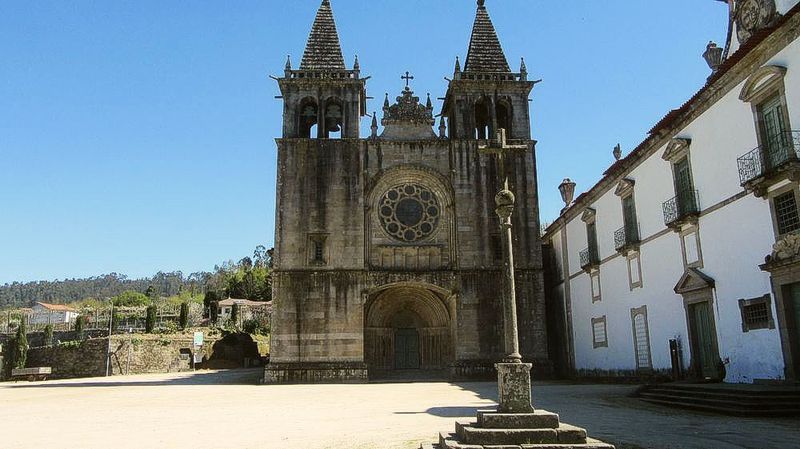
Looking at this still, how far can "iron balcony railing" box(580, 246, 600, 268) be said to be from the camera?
22625 mm

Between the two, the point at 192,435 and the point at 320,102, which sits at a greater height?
the point at 320,102

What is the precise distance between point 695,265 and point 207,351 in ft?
103

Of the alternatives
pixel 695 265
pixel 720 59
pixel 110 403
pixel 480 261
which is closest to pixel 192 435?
pixel 110 403

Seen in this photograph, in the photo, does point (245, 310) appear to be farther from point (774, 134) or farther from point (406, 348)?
point (774, 134)

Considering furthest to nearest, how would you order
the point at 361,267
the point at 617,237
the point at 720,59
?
the point at 361,267, the point at 617,237, the point at 720,59

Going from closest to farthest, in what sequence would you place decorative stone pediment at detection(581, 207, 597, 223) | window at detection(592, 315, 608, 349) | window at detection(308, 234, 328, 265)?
1. window at detection(592, 315, 608, 349)
2. decorative stone pediment at detection(581, 207, 597, 223)
3. window at detection(308, 234, 328, 265)

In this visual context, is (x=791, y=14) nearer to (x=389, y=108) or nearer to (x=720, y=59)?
(x=720, y=59)

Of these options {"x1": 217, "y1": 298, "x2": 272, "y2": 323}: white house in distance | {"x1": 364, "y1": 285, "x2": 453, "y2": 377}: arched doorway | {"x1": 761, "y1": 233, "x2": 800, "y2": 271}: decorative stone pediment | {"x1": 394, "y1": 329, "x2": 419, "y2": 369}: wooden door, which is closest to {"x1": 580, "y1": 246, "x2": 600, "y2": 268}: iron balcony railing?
{"x1": 364, "y1": 285, "x2": 453, "y2": 377}: arched doorway

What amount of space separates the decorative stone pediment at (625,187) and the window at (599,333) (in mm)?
4908

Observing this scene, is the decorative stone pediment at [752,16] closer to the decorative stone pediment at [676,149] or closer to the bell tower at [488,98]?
the decorative stone pediment at [676,149]

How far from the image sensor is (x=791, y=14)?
11.8 metres

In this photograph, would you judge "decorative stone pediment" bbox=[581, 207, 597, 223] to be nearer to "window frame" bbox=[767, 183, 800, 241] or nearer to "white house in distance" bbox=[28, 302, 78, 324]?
"window frame" bbox=[767, 183, 800, 241]

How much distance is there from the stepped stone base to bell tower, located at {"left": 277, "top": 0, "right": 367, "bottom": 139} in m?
19.5

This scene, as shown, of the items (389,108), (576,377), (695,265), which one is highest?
(389,108)
